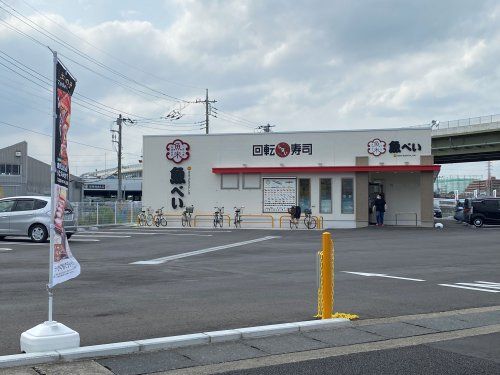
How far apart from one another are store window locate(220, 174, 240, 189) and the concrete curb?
2662 centimetres

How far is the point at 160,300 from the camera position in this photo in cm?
950

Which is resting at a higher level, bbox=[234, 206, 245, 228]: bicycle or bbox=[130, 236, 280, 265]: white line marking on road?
bbox=[234, 206, 245, 228]: bicycle

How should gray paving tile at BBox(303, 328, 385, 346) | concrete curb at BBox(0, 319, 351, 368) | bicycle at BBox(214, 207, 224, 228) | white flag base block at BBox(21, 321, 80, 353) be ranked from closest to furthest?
concrete curb at BBox(0, 319, 351, 368) → white flag base block at BBox(21, 321, 80, 353) → gray paving tile at BBox(303, 328, 385, 346) → bicycle at BBox(214, 207, 224, 228)

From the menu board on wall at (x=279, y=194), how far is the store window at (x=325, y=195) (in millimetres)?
1480

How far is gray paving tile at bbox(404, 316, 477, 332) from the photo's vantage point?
7816 millimetres

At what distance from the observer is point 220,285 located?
37.1 feet

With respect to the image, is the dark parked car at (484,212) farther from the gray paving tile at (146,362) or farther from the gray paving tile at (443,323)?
the gray paving tile at (146,362)

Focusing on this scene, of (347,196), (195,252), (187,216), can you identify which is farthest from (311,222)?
(195,252)

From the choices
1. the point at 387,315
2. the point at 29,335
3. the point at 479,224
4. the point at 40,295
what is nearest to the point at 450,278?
the point at 387,315

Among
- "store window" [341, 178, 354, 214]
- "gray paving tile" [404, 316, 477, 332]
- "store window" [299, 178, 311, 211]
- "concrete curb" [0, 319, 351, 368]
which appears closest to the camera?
"concrete curb" [0, 319, 351, 368]

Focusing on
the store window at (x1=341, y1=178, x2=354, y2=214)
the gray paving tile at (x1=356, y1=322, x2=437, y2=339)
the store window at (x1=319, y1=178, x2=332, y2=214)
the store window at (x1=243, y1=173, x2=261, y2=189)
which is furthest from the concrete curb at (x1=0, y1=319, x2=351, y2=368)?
the store window at (x1=243, y1=173, x2=261, y2=189)

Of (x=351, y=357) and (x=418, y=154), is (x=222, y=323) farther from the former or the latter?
(x=418, y=154)

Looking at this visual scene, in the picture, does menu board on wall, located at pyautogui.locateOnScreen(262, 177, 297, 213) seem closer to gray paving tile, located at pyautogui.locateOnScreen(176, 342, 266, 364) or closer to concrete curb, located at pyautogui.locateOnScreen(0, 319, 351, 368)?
concrete curb, located at pyautogui.locateOnScreen(0, 319, 351, 368)

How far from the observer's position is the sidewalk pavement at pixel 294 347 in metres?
5.80
